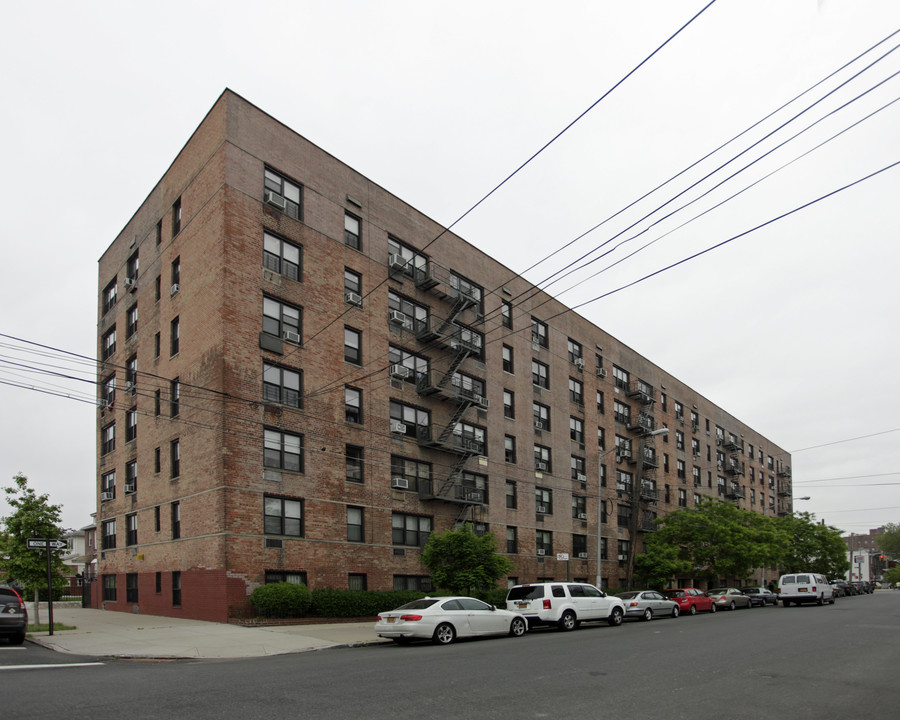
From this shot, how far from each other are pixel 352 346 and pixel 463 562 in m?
10.3

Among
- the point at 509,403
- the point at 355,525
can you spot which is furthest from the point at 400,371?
the point at 509,403

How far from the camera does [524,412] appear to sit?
1647 inches

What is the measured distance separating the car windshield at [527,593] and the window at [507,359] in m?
18.0

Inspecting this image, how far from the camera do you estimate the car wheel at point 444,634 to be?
19.2m

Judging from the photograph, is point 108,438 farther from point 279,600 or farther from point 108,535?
point 279,600

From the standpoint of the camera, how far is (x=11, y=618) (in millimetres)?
18297

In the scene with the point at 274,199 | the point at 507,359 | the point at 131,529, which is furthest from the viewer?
the point at 507,359

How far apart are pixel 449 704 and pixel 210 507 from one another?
18.6m

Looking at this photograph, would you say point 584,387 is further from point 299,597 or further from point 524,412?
point 299,597

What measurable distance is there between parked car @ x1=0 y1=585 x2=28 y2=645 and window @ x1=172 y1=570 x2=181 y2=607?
926cm

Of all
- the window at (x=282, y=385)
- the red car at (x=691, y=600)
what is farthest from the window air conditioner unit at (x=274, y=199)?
the red car at (x=691, y=600)

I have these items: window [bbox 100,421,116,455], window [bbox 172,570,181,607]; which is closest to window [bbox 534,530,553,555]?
window [bbox 172,570,181,607]

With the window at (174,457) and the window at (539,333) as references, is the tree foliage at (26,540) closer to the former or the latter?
the window at (174,457)

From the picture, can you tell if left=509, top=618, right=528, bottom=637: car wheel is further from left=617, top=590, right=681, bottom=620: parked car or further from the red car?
the red car
